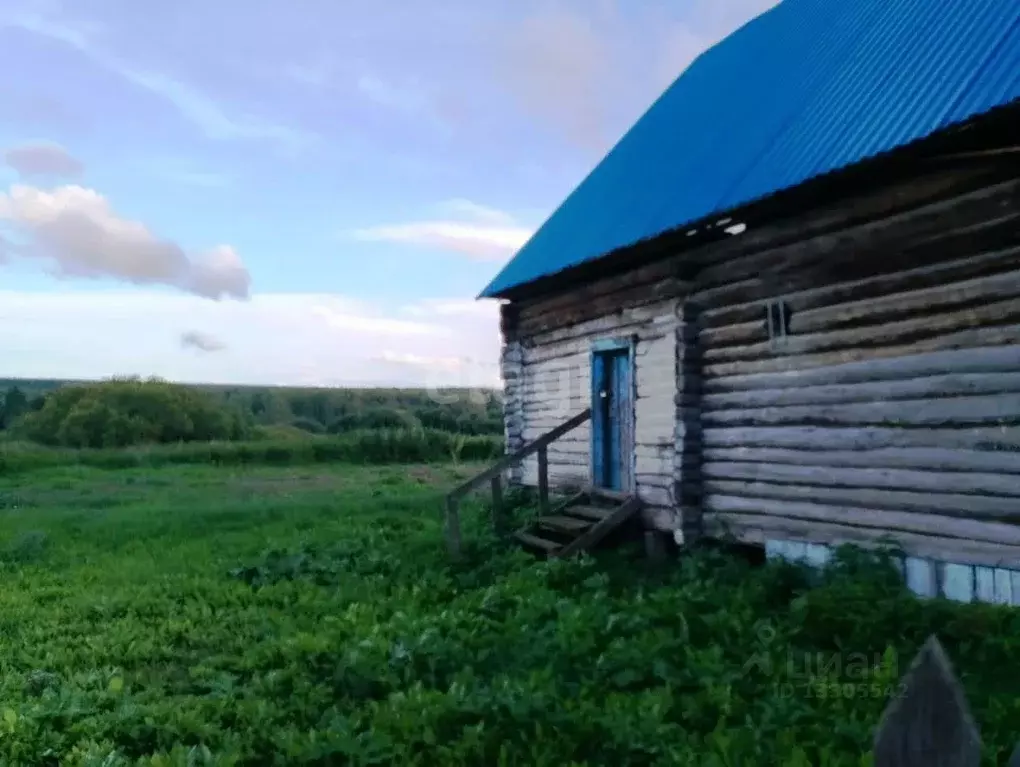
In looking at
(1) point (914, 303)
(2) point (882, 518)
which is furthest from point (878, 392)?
(2) point (882, 518)

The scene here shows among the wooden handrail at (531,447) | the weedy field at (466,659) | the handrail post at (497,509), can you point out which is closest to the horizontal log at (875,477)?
the weedy field at (466,659)

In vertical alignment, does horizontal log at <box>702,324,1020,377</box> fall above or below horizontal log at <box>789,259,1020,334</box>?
below

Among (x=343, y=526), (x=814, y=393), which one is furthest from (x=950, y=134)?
(x=343, y=526)

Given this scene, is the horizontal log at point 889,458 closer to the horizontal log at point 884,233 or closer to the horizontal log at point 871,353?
the horizontal log at point 871,353

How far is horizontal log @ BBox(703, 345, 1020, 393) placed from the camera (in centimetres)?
705

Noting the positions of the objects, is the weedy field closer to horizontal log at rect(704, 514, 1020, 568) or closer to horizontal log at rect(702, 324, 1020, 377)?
horizontal log at rect(704, 514, 1020, 568)

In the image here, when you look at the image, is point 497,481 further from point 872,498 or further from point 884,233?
point 884,233

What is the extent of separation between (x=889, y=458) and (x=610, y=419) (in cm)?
477

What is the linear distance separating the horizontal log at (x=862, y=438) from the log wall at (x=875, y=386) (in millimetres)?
12

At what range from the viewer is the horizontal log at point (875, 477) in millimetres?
7059

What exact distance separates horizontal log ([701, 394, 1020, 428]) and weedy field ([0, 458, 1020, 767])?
1.26 m

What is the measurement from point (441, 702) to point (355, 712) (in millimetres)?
591

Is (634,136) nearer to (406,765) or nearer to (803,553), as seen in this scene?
(803,553)

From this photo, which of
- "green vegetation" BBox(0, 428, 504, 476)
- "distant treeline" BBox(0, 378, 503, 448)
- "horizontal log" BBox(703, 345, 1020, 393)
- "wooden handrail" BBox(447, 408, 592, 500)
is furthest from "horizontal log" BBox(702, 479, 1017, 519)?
"distant treeline" BBox(0, 378, 503, 448)
